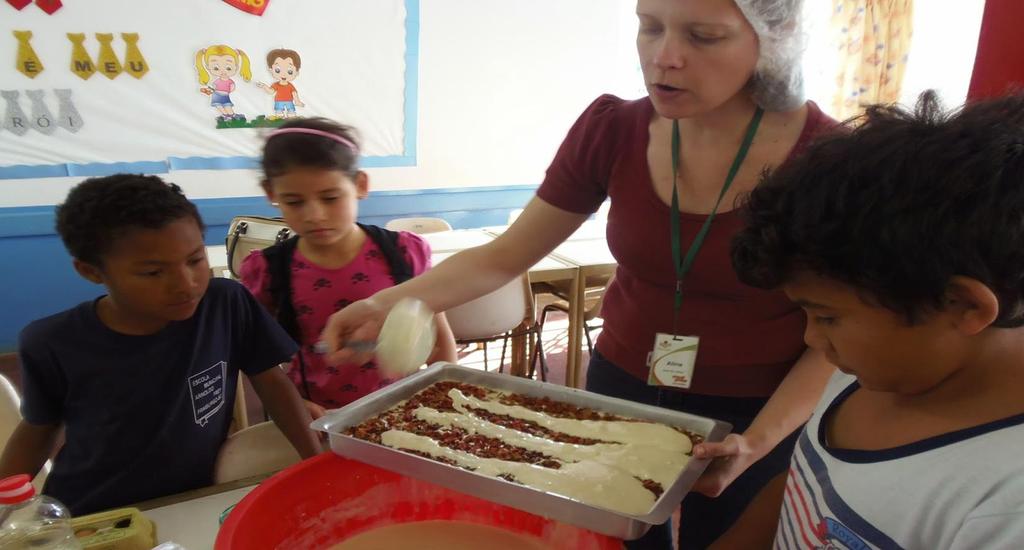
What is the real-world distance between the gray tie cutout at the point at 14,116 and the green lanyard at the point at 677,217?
379 centimetres

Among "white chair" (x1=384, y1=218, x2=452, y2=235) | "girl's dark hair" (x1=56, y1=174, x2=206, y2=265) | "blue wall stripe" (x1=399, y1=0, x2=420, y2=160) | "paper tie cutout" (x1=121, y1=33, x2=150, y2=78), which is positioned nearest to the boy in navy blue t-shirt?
"girl's dark hair" (x1=56, y1=174, x2=206, y2=265)

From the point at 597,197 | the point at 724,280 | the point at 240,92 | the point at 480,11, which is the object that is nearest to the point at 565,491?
the point at 724,280

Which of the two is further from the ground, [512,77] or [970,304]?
[512,77]

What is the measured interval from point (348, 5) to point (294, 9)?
33cm

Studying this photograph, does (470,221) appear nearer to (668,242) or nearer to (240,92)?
(240,92)

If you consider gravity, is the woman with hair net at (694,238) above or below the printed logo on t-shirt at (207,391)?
above

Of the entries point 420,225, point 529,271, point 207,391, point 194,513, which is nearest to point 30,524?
point 194,513

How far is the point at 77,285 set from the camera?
12.5ft

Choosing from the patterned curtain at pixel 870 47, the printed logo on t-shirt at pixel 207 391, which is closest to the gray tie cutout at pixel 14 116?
the printed logo on t-shirt at pixel 207 391

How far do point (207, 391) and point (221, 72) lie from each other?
3.13 metres

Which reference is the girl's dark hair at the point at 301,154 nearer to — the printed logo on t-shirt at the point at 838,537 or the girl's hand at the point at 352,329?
the girl's hand at the point at 352,329

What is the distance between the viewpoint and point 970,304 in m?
0.60

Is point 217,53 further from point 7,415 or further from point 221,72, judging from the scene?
point 7,415

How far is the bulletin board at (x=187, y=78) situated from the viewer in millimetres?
3506
